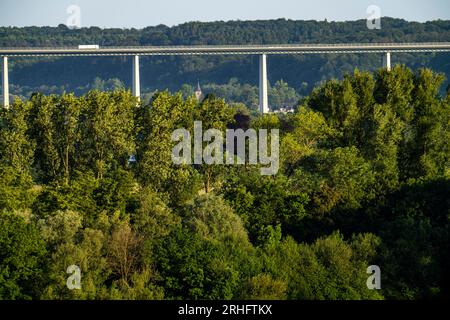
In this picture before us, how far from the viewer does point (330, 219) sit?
3900 centimetres

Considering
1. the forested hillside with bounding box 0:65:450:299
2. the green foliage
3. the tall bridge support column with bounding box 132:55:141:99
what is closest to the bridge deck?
the tall bridge support column with bounding box 132:55:141:99

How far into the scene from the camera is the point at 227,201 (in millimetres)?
39094

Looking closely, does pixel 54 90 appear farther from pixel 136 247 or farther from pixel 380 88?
pixel 136 247

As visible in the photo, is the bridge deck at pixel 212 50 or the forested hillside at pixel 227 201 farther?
the bridge deck at pixel 212 50

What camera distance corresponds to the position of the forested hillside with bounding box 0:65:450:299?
32812 mm

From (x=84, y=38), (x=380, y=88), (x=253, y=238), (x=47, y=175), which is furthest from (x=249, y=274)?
(x=84, y=38)

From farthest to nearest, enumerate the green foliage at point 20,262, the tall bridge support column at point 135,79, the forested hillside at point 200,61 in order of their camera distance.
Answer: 1. the forested hillside at point 200,61
2. the tall bridge support column at point 135,79
3. the green foliage at point 20,262

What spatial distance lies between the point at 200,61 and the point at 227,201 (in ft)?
411

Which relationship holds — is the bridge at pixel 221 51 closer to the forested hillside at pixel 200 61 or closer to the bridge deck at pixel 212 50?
the bridge deck at pixel 212 50

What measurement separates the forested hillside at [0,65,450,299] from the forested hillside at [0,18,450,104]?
103597 millimetres

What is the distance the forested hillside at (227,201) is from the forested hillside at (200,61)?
340ft

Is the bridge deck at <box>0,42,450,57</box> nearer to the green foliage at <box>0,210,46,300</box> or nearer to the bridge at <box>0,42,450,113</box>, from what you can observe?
the bridge at <box>0,42,450,113</box>

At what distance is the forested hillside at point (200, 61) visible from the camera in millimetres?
154250

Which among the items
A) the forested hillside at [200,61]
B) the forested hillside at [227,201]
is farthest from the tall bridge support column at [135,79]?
the forested hillside at [227,201]
